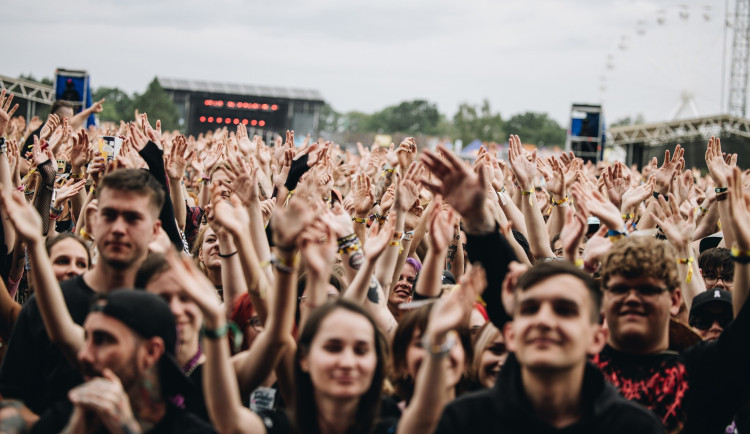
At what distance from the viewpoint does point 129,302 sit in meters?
2.79

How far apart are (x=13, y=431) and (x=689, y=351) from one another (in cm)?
269

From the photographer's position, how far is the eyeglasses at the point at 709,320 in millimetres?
4156

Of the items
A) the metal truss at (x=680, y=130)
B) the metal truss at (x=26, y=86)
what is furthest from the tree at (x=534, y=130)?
the metal truss at (x=26, y=86)

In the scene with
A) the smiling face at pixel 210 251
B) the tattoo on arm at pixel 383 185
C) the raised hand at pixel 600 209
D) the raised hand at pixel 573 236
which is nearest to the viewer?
the raised hand at pixel 573 236

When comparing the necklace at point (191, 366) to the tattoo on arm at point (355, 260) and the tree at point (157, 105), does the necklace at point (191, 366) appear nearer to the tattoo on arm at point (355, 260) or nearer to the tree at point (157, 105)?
the tattoo on arm at point (355, 260)

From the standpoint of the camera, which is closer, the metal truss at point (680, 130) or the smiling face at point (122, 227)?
the smiling face at point (122, 227)

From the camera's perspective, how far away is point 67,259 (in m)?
4.09

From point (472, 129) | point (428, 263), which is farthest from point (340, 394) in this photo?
point (472, 129)

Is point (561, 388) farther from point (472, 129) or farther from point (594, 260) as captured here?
point (472, 129)

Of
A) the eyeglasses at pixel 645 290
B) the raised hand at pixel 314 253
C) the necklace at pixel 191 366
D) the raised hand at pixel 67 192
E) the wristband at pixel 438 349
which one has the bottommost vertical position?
the necklace at pixel 191 366

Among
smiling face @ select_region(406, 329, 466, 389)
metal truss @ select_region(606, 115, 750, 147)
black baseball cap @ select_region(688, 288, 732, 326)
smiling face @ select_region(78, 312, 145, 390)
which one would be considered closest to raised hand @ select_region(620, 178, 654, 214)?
black baseball cap @ select_region(688, 288, 732, 326)

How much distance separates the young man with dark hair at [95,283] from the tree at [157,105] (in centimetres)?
5307

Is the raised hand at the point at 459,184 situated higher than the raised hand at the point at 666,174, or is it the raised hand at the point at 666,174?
the raised hand at the point at 666,174

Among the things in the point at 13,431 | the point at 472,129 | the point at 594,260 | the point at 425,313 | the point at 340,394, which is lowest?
the point at 13,431
